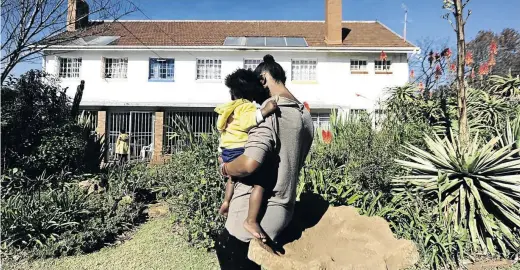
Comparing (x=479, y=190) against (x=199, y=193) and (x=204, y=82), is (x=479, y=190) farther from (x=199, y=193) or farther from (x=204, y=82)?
(x=204, y=82)

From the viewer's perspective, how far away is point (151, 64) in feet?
67.5

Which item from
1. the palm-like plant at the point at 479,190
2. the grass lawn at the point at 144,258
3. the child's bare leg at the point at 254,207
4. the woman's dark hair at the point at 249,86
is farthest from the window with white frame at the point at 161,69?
the child's bare leg at the point at 254,207

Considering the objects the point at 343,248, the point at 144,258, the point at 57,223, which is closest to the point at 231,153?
the point at 343,248

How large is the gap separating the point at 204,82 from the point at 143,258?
49.4 feet

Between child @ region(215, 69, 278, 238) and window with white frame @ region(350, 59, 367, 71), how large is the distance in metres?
18.7

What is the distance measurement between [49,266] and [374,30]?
20822 mm

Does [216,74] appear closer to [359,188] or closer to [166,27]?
[166,27]

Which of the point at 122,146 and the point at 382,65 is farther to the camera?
the point at 382,65

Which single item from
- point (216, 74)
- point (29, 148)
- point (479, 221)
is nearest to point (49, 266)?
point (29, 148)

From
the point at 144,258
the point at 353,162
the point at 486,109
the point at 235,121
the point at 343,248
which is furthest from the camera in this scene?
the point at 486,109

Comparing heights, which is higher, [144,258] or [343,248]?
[343,248]

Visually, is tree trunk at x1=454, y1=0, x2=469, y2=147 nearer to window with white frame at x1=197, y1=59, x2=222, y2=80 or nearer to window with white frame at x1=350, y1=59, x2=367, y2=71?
window with white frame at x1=350, y1=59, x2=367, y2=71

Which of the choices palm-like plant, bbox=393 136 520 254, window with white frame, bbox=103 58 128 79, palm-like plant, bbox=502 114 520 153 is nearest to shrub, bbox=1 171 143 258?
palm-like plant, bbox=393 136 520 254

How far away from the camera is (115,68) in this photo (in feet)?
68.0
